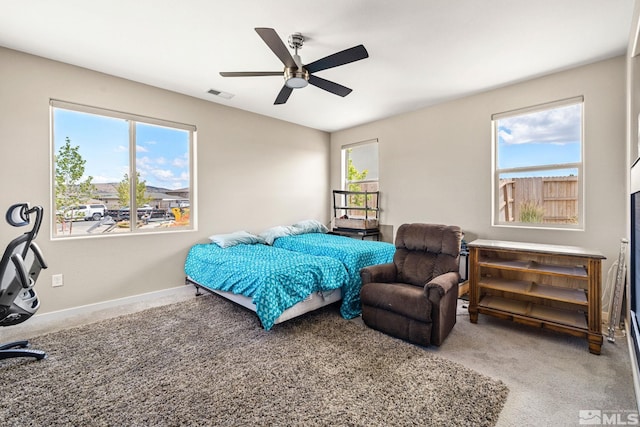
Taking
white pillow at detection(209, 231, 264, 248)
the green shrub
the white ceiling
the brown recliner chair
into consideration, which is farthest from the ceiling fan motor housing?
the green shrub

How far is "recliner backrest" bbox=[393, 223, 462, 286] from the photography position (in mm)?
2824

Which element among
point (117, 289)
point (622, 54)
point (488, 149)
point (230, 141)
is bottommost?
point (117, 289)

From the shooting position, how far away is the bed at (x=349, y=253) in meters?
3.04

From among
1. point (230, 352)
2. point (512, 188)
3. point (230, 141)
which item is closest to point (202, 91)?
point (230, 141)

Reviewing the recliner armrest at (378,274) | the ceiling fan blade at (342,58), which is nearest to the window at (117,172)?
the ceiling fan blade at (342,58)

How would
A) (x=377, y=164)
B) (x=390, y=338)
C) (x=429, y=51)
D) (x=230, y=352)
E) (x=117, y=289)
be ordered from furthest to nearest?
(x=377, y=164), (x=117, y=289), (x=429, y=51), (x=390, y=338), (x=230, y=352)

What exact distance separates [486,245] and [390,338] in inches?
51.7

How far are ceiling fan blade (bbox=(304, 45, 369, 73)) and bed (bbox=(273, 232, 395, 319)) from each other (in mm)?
1931

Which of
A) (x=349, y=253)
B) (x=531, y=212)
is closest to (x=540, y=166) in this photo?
(x=531, y=212)

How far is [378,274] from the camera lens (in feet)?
9.41

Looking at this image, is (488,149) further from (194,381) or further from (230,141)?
(194,381)

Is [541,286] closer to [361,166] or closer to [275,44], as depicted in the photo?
[275,44]

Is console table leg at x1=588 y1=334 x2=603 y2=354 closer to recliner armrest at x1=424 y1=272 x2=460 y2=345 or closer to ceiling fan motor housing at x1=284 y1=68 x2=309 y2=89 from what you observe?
recliner armrest at x1=424 y1=272 x2=460 y2=345

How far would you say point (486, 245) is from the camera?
2809 mm
